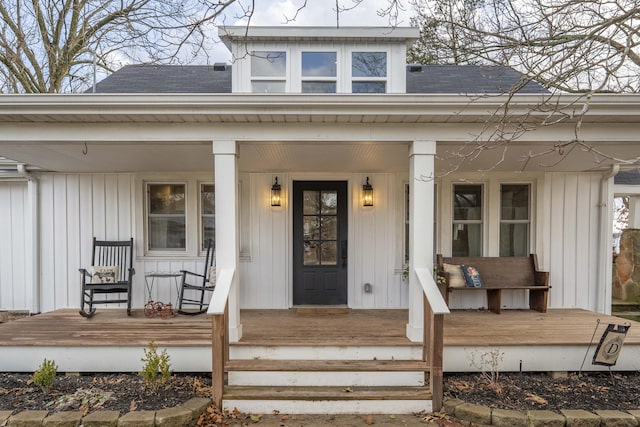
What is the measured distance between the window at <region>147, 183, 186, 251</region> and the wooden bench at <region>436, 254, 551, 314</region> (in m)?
3.64

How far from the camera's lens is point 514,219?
511 centimetres

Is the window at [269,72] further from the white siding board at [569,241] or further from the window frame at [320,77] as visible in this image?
the white siding board at [569,241]

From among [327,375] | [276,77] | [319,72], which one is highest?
[319,72]

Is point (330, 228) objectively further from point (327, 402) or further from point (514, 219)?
point (514, 219)

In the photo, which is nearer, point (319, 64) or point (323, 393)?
point (323, 393)

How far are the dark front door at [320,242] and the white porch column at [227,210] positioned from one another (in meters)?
1.76

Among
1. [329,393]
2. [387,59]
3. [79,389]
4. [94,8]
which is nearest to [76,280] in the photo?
[79,389]

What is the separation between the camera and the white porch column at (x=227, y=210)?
129 inches

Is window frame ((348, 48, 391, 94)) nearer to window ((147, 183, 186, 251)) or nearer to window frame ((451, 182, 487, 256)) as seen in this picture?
window frame ((451, 182, 487, 256))

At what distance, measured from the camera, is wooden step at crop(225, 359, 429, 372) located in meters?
3.04

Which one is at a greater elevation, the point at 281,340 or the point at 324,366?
the point at 281,340

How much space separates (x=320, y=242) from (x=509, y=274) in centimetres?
261

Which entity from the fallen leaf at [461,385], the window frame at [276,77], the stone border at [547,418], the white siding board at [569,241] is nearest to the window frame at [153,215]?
the window frame at [276,77]

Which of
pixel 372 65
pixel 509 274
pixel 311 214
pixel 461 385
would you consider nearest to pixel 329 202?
pixel 311 214
